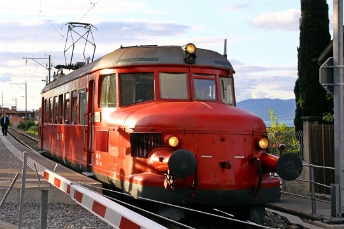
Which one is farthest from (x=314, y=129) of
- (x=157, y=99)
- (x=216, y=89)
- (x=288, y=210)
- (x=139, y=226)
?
(x=139, y=226)

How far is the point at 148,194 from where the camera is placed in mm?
9109

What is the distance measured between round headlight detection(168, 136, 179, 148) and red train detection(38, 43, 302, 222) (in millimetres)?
22

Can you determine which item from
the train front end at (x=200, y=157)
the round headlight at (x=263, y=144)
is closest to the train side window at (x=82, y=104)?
the train front end at (x=200, y=157)

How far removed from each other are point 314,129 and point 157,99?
5591 mm

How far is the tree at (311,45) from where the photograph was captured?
24.5 metres

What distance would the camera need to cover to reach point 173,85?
10.9 m

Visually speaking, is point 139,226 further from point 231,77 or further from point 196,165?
point 231,77

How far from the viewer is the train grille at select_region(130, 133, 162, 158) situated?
9531 millimetres

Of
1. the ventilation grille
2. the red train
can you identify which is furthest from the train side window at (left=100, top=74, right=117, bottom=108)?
the ventilation grille

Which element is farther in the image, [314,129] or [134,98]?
[314,129]

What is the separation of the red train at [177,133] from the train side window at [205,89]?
19 millimetres

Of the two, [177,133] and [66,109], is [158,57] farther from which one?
[66,109]

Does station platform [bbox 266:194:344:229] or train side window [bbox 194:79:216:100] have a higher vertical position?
train side window [bbox 194:79:216:100]

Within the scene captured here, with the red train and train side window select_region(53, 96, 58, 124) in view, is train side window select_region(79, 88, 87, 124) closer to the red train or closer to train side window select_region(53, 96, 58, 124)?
the red train
